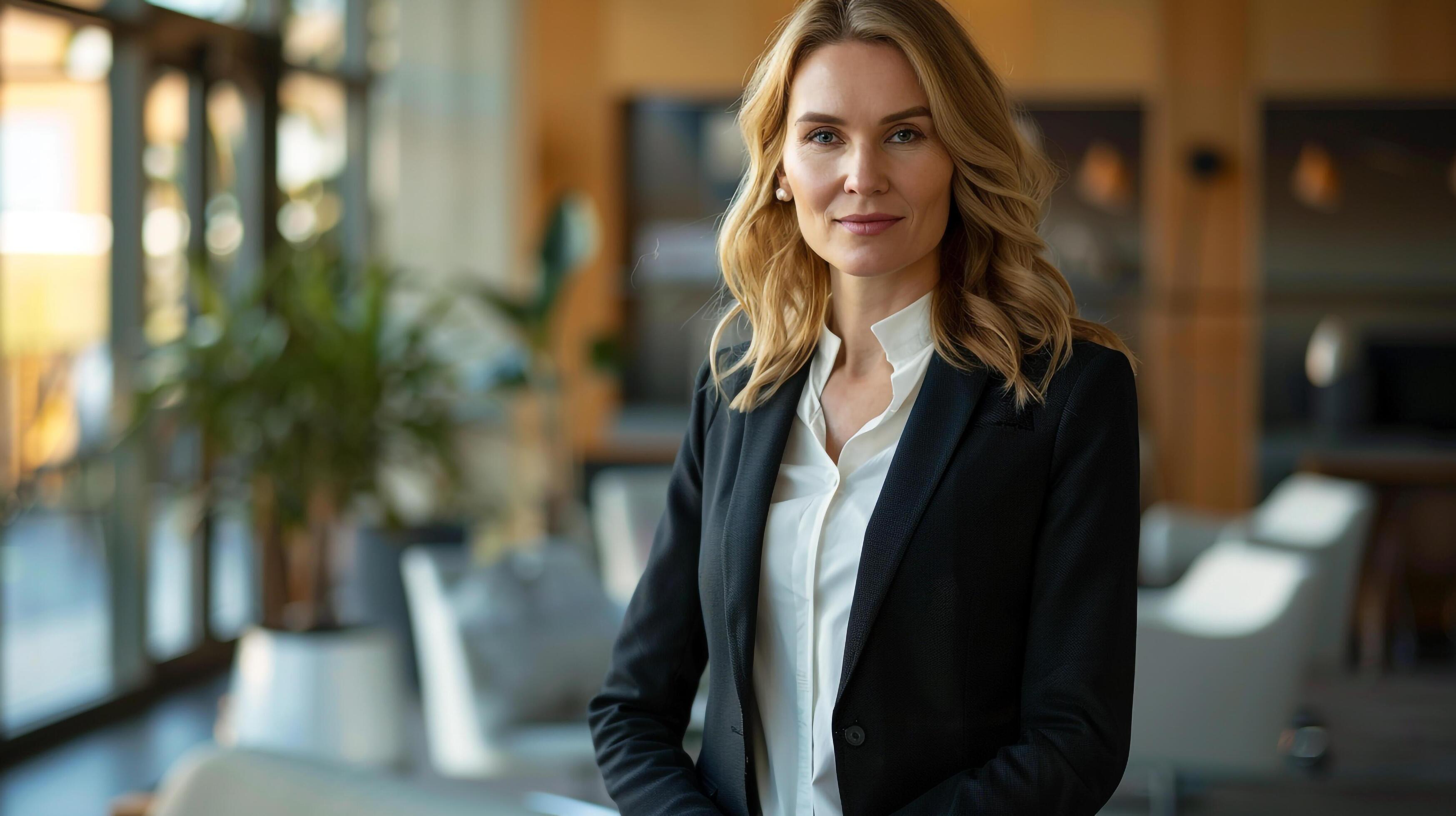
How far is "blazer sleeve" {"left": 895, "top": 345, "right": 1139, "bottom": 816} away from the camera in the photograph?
1166mm

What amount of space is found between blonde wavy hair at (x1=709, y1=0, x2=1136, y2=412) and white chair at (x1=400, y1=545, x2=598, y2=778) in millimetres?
1882

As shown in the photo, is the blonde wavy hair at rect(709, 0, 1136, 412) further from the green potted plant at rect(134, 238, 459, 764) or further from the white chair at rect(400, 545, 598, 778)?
the green potted plant at rect(134, 238, 459, 764)

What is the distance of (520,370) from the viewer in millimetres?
5828

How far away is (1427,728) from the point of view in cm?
500

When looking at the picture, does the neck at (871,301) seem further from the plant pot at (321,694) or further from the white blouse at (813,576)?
the plant pot at (321,694)

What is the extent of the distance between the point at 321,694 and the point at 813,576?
9.02 feet

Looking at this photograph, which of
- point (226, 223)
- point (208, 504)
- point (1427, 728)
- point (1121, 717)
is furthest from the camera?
point (226, 223)

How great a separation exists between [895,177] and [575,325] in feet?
20.5

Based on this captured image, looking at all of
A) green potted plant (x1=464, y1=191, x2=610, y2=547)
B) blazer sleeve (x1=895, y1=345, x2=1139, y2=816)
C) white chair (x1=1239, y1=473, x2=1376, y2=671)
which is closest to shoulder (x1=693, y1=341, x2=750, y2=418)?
blazer sleeve (x1=895, y1=345, x2=1139, y2=816)

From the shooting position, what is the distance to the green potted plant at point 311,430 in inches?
146

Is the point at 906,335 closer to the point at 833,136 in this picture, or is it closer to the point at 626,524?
the point at 833,136

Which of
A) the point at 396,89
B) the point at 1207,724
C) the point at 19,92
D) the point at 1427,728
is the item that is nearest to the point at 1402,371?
the point at 1427,728

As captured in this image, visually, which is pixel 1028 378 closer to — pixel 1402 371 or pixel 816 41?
pixel 816 41

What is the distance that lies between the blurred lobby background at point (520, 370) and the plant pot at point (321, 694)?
0.01 m
